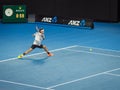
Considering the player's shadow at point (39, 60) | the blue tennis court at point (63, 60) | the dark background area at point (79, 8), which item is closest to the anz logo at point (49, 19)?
the blue tennis court at point (63, 60)

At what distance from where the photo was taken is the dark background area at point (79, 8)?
108 ft

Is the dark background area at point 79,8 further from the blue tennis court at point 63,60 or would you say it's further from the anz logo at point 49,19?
the blue tennis court at point 63,60

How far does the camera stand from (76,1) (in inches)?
1351

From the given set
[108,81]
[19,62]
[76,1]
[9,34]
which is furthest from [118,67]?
[76,1]

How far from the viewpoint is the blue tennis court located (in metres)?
16.4

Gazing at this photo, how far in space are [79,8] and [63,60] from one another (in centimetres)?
1442

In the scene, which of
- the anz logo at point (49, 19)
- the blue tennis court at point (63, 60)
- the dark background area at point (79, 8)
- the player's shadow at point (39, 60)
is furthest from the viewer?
the dark background area at point (79, 8)

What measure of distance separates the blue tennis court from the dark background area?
117 inches

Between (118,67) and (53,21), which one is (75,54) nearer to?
(118,67)

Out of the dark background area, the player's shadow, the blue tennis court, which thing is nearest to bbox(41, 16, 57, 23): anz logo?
the blue tennis court

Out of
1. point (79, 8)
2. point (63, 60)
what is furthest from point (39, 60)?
point (79, 8)

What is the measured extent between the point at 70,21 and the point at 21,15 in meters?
4.06

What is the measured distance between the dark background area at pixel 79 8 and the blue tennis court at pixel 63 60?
2.98 metres

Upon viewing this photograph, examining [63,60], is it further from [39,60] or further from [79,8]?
[79,8]
